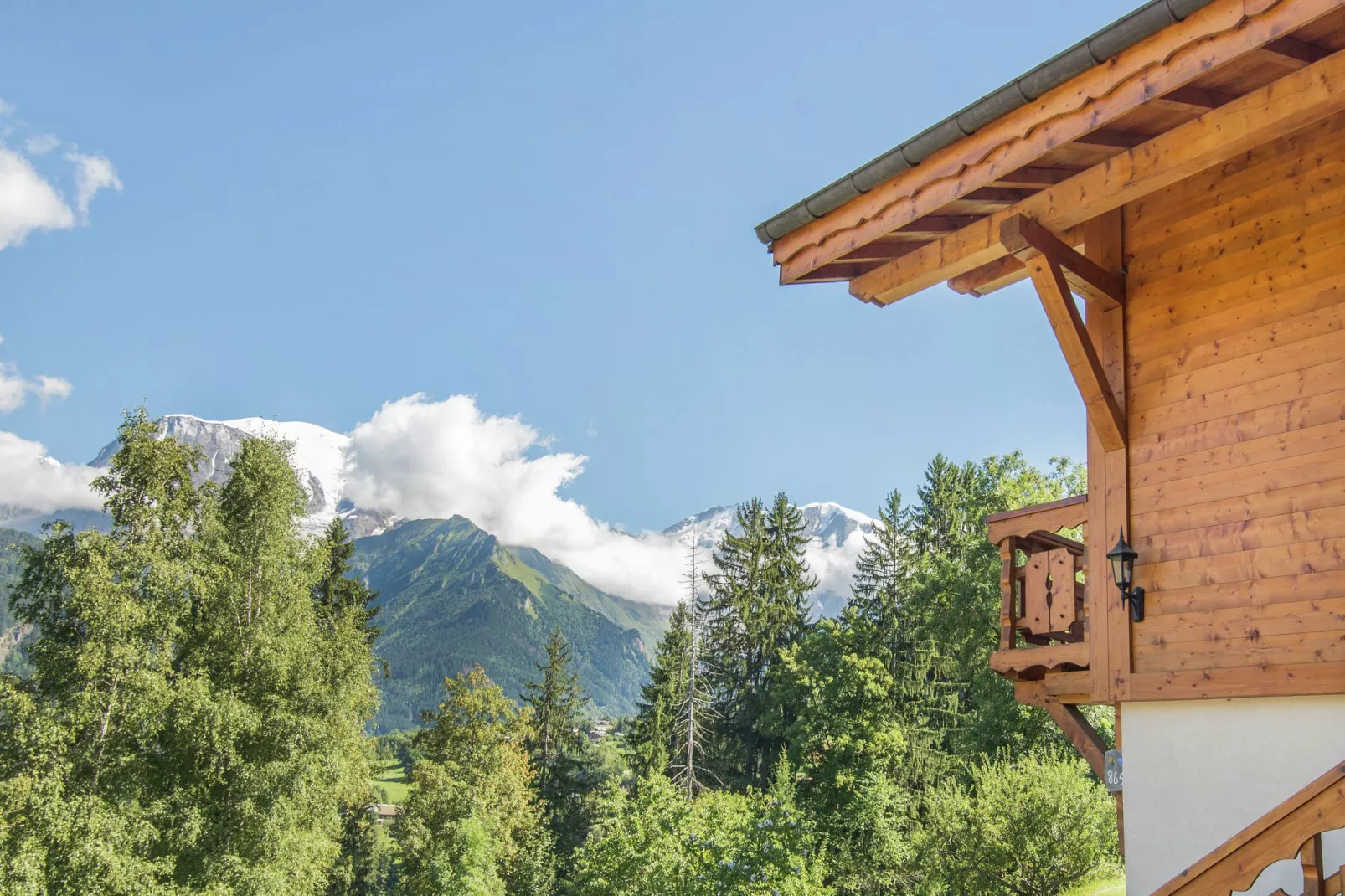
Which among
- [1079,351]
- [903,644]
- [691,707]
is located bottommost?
[691,707]

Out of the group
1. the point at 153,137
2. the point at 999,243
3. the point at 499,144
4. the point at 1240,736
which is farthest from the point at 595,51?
the point at 153,137

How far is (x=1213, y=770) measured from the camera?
5.18 m

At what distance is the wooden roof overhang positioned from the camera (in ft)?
14.5

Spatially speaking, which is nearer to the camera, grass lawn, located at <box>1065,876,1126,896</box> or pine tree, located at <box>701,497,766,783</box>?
grass lawn, located at <box>1065,876,1126,896</box>

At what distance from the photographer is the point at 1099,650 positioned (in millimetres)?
5945

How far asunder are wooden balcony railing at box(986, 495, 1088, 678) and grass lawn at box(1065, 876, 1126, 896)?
7944 mm

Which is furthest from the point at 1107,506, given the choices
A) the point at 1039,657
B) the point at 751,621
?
the point at 751,621

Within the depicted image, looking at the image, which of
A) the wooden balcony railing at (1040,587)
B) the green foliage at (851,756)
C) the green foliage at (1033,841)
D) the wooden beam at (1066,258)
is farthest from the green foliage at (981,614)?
the wooden beam at (1066,258)

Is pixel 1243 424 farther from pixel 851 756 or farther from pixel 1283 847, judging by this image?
pixel 851 756

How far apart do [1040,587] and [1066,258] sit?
2.44 meters

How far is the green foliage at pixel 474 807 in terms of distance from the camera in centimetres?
2808

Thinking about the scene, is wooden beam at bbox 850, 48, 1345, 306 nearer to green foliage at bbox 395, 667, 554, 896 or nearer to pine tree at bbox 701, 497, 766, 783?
green foliage at bbox 395, 667, 554, 896

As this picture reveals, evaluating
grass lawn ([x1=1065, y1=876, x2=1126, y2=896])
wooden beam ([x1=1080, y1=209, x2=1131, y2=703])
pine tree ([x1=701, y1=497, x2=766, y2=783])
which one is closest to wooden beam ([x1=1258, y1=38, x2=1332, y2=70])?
wooden beam ([x1=1080, y1=209, x2=1131, y2=703])

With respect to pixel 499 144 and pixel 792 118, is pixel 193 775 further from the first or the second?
pixel 792 118
